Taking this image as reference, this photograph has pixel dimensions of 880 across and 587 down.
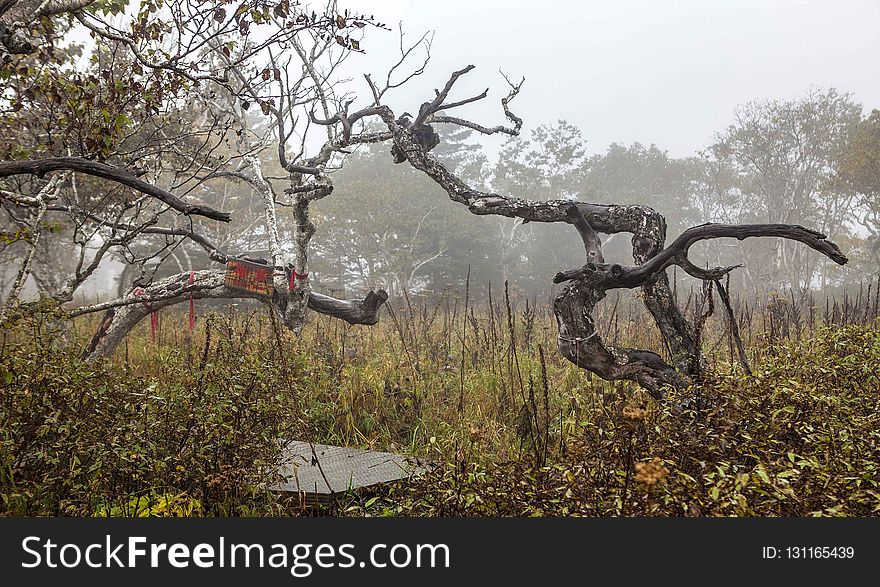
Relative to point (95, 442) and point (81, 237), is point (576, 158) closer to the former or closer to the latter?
point (81, 237)

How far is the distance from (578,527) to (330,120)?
5287 millimetres

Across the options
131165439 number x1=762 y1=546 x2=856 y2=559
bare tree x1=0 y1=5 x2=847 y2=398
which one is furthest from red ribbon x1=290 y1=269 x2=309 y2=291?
131165439 number x1=762 y1=546 x2=856 y2=559

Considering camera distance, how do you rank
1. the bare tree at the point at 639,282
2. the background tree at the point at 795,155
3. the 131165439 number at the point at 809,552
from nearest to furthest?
the 131165439 number at the point at 809,552, the bare tree at the point at 639,282, the background tree at the point at 795,155

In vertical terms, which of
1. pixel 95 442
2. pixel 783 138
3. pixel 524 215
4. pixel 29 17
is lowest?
pixel 95 442

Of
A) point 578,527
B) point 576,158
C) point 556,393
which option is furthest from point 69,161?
point 576,158

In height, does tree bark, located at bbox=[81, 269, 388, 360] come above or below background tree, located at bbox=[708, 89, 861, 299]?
below

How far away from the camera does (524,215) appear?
539 centimetres

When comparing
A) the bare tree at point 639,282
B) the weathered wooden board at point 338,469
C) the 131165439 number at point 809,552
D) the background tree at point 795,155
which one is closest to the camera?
the 131165439 number at point 809,552

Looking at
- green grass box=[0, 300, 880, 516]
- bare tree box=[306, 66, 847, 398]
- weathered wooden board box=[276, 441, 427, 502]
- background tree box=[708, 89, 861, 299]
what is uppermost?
background tree box=[708, 89, 861, 299]

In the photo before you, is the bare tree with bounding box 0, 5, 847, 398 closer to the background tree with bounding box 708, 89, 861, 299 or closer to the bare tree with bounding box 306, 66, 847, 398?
the bare tree with bounding box 306, 66, 847, 398

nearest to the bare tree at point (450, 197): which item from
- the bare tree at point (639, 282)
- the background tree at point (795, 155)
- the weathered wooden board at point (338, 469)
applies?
the bare tree at point (639, 282)

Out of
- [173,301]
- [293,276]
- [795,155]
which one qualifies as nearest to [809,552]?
[293,276]

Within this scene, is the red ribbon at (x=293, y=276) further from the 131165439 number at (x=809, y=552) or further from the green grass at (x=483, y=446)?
the 131165439 number at (x=809, y=552)

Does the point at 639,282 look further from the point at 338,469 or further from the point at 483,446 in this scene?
the point at 338,469
